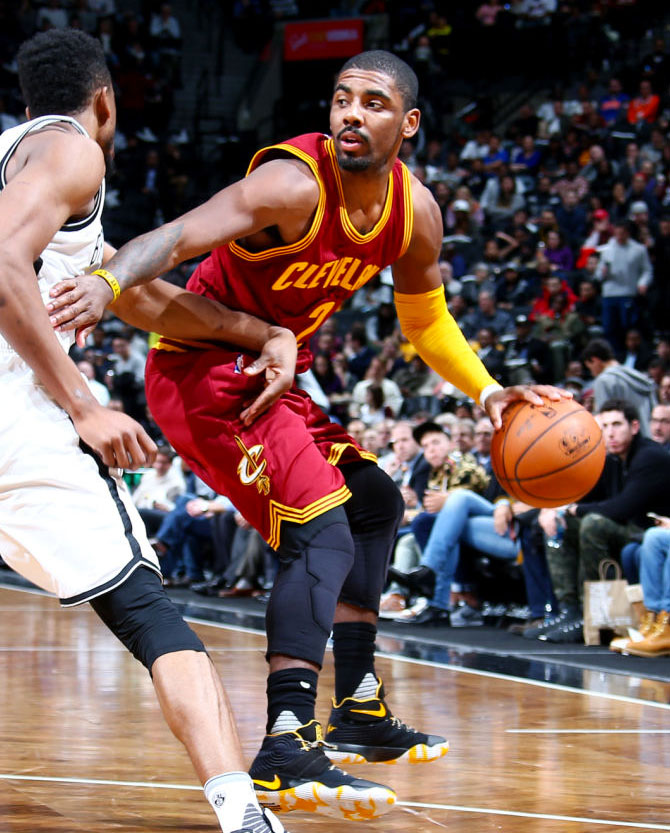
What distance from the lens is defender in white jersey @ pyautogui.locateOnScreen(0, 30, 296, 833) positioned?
2.43m

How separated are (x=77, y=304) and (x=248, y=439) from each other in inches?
27.2

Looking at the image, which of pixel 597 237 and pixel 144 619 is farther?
pixel 597 237

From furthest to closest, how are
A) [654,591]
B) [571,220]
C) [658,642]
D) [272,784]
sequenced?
[571,220]
[654,591]
[658,642]
[272,784]

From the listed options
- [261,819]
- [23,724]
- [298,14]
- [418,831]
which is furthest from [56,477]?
[298,14]

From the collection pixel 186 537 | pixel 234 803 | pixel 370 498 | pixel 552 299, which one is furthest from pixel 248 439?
pixel 552 299

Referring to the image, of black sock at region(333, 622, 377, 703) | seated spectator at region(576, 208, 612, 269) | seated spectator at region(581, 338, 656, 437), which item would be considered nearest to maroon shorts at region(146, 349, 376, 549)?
black sock at region(333, 622, 377, 703)

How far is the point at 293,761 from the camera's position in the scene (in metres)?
2.91

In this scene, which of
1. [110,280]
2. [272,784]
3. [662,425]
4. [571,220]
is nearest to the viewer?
[110,280]

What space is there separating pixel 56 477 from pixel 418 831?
1.21 m

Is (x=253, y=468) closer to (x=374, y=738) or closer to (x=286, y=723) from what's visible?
(x=286, y=723)

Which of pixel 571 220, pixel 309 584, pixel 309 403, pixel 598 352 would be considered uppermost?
pixel 571 220

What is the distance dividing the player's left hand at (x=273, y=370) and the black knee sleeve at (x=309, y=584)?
11.8 inches

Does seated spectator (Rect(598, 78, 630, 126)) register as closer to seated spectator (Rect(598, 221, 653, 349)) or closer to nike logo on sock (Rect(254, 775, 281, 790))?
seated spectator (Rect(598, 221, 653, 349))

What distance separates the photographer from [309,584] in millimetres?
3082
